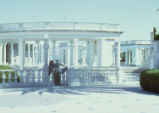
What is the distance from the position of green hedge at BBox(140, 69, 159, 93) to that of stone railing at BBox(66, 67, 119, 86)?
118 inches

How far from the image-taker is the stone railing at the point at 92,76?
11688mm

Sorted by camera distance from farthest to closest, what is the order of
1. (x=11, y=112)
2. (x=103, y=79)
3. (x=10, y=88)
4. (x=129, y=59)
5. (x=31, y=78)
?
(x=129, y=59) → (x=103, y=79) → (x=31, y=78) → (x=10, y=88) → (x=11, y=112)

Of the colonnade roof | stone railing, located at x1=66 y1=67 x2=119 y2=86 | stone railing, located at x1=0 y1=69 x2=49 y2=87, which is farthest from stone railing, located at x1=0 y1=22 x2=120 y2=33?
stone railing, located at x1=0 y1=69 x2=49 y2=87

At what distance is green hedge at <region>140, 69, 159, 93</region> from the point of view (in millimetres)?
8732

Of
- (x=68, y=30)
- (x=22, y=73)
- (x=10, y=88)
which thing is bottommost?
(x=10, y=88)

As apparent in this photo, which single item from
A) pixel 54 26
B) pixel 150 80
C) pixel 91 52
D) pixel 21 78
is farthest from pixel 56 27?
pixel 150 80

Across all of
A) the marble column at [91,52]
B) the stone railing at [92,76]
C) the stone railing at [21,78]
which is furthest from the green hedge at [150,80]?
the marble column at [91,52]

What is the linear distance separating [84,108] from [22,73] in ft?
19.4

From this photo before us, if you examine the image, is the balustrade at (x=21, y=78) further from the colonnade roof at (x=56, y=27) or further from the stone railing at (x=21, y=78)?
the colonnade roof at (x=56, y=27)

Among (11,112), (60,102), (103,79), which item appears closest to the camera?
(11,112)

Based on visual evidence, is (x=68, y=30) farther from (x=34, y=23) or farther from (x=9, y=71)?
(x=9, y=71)

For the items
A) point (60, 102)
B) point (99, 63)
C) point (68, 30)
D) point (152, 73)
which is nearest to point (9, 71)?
point (60, 102)

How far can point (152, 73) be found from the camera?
29.5 feet

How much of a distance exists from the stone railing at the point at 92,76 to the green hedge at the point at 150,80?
300 cm
